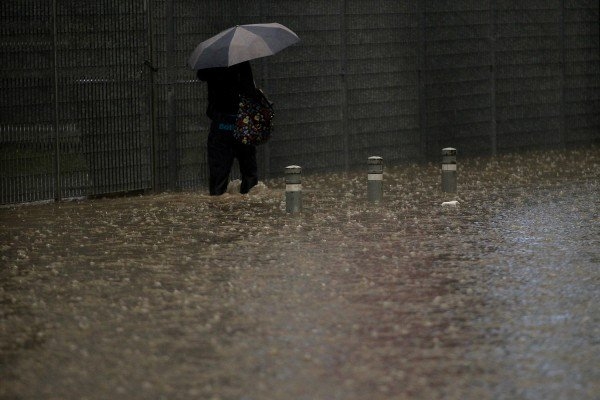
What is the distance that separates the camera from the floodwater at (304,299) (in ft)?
23.2

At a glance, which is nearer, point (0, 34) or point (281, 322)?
point (281, 322)

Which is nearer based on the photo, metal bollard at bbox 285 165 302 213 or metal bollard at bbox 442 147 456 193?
metal bollard at bbox 285 165 302 213

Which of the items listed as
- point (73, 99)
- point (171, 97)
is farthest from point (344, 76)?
point (73, 99)

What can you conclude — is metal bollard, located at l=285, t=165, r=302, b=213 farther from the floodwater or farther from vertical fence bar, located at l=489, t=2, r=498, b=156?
vertical fence bar, located at l=489, t=2, r=498, b=156

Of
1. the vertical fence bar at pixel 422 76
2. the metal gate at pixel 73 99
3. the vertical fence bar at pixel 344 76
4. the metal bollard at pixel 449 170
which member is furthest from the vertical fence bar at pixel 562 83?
the metal gate at pixel 73 99

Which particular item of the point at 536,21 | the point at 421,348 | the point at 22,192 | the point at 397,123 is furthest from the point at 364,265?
the point at 536,21

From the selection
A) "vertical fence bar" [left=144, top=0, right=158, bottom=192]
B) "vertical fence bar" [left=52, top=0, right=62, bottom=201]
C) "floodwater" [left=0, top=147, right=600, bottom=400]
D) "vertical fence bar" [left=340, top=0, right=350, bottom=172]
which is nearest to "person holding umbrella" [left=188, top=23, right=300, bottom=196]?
"floodwater" [left=0, top=147, right=600, bottom=400]

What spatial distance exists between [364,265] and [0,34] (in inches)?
254

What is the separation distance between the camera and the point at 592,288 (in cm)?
980

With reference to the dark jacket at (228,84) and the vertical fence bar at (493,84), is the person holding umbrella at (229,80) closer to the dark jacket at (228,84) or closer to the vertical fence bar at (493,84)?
the dark jacket at (228,84)

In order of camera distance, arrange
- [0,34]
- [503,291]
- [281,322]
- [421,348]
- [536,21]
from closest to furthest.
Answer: [421,348]
[281,322]
[503,291]
[0,34]
[536,21]

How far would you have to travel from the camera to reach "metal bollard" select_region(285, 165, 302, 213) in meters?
14.6

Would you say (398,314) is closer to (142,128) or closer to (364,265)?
(364,265)

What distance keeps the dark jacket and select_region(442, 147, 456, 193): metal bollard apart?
92.6 inches
